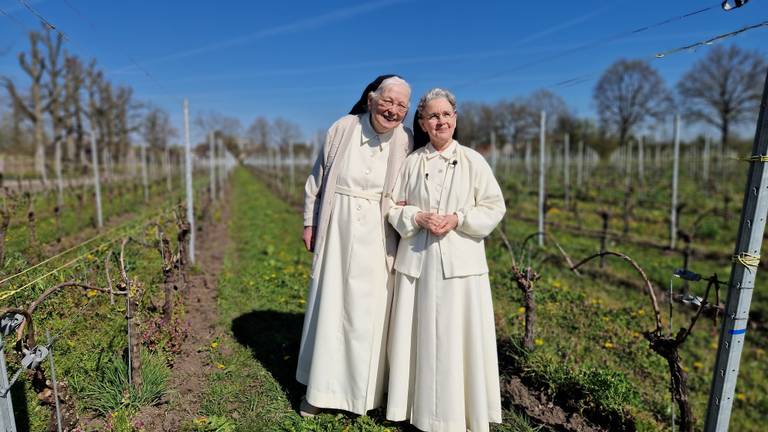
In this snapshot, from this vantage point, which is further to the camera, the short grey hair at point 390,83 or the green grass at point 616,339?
the green grass at point 616,339

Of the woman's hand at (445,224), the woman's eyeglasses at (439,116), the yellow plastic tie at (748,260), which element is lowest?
the yellow plastic tie at (748,260)

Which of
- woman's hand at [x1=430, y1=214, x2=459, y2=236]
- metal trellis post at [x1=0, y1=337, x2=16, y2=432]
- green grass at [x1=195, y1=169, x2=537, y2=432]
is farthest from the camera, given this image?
green grass at [x1=195, y1=169, x2=537, y2=432]

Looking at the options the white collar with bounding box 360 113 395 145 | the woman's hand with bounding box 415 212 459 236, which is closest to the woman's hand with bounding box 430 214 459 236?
the woman's hand with bounding box 415 212 459 236

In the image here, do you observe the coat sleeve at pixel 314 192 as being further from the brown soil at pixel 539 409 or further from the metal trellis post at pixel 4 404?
the brown soil at pixel 539 409

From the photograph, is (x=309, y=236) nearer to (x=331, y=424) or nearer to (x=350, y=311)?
(x=350, y=311)

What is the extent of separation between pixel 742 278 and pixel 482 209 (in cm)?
112

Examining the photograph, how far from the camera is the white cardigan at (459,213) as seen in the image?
234 cm

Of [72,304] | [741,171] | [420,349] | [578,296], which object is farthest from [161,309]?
[741,171]

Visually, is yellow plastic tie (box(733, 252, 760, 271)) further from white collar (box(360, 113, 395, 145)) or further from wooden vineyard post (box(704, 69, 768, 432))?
white collar (box(360, 113, 395, 145))

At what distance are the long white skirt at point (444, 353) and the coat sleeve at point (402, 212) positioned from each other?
0.16m

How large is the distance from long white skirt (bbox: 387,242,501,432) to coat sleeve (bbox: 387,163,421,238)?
16cm

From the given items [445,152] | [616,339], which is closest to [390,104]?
[445,152]

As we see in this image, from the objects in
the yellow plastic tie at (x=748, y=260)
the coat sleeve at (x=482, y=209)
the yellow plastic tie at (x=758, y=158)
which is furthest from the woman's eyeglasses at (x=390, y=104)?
the yellow plastic tie at (x=748, y=260)

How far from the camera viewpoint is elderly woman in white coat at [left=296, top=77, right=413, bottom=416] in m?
2.53
